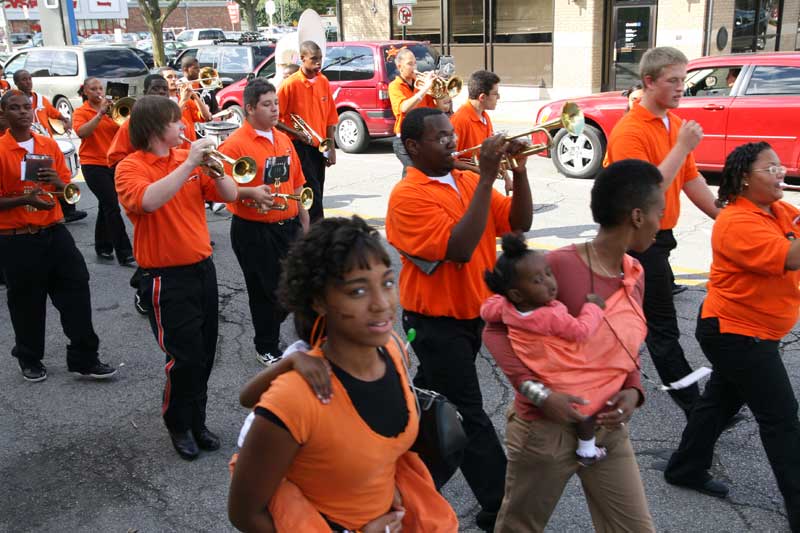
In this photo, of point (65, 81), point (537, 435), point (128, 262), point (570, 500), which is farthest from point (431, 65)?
point (537, 435)

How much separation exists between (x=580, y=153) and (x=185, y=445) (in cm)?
832

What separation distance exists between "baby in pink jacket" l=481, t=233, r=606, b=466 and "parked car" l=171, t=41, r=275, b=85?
16163 millimetres

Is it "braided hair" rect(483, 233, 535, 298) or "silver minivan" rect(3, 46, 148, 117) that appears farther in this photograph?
"silver minivan" rect(3, 46, 148, 117)

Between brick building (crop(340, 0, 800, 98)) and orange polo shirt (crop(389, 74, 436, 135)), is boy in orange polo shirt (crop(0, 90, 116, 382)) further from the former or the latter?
brick building (crop(340, 0, 800, 98))

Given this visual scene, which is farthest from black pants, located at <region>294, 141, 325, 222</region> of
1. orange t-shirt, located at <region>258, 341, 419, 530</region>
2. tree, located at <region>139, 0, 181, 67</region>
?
Answer: tree, located at <region>139, 0, 181, 67</region>

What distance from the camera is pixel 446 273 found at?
3418 mm

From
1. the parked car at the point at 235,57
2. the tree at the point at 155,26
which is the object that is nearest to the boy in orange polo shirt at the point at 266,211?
the parked car at the point at 235,57

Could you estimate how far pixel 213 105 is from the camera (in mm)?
14938

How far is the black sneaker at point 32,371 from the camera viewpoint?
562 cm

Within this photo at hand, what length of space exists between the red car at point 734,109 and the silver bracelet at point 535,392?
8.48m

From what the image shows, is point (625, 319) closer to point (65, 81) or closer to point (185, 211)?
point (185, 211)

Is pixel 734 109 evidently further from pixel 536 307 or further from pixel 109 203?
pixel 536 307

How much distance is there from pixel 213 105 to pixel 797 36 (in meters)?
15.9

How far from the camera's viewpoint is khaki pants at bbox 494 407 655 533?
2789 millimetres
